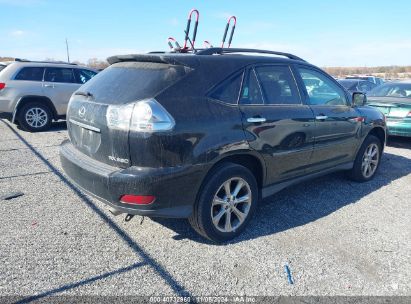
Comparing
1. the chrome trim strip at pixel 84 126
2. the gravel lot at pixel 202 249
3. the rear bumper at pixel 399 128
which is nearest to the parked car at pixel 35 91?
the gravel lot at pixel 202 249

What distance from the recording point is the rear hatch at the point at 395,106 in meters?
7.33

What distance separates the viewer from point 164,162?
2.79 metres

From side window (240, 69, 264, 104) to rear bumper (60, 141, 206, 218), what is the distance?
0.88 meters

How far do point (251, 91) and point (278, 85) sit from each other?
0.50 meters

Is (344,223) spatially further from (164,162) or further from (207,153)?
(164,162)

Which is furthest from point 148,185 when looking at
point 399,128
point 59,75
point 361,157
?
point 59,75

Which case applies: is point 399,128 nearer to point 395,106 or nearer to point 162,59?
point 395,106

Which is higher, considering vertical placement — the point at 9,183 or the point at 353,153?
the point at 353,153

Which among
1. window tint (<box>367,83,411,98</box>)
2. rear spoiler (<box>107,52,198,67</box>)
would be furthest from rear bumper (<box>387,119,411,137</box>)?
rear spoiler (<box>107,52,198,67</box>)

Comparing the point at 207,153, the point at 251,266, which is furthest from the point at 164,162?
the point at 251,266

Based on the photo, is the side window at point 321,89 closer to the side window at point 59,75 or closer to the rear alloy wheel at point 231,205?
the rear alloy wheel at point 231,205

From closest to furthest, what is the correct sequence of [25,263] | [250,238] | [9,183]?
1. [25,263]
2. [250,238]
3. [9,183]

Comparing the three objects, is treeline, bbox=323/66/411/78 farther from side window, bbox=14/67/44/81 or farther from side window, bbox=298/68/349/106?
side window, bbox=298/68/349/106

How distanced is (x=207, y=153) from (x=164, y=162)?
0.41 meters
